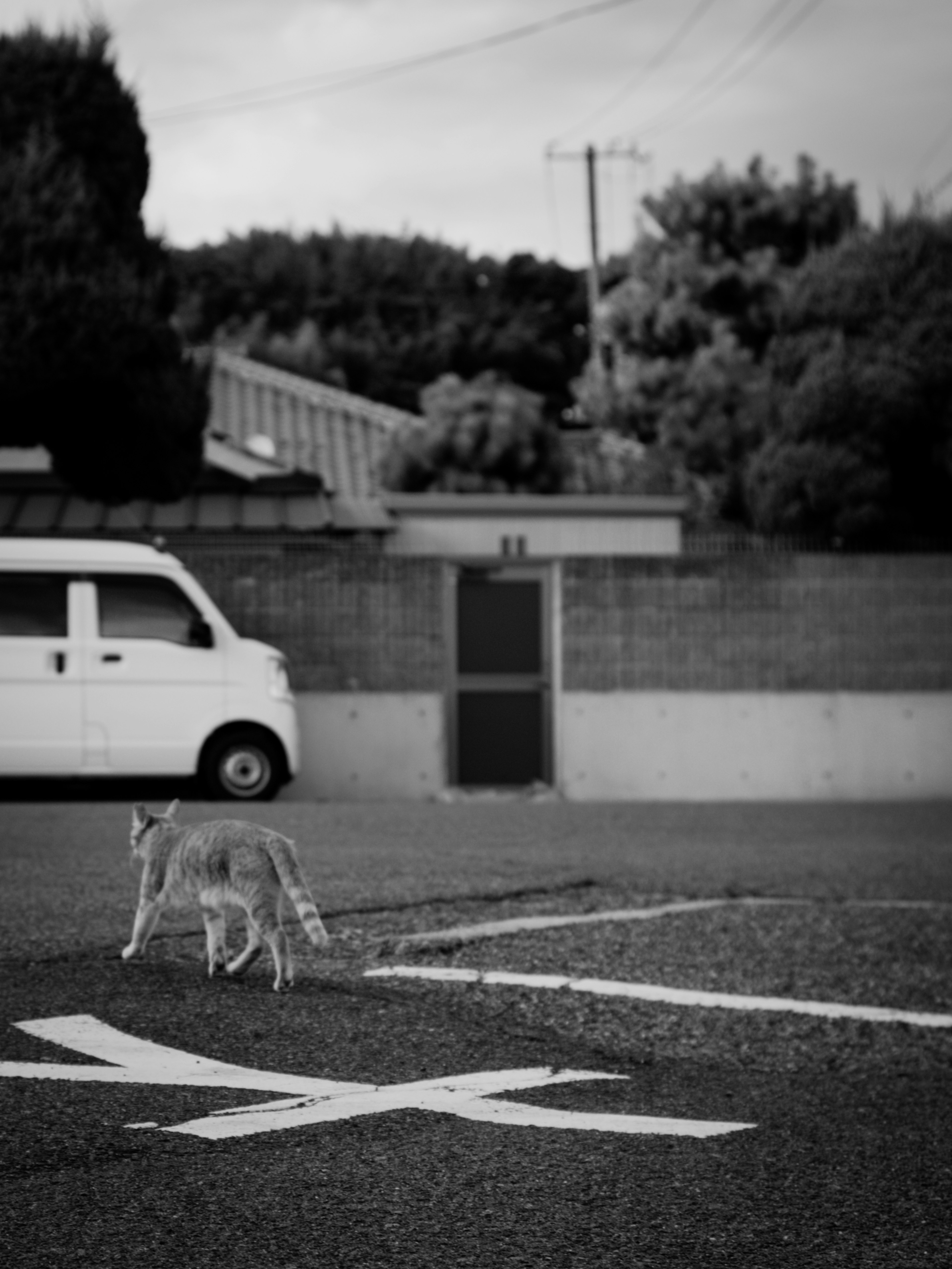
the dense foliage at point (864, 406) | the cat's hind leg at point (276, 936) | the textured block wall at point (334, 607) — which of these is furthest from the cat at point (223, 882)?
the dense foliage at point (864, 406)

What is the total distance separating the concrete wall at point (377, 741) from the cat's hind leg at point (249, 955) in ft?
34.0

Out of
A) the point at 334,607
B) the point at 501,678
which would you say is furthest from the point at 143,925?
the point at 501,678

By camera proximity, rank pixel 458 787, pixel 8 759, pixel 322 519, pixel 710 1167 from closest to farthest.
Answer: pixel 710 1167, pixel 8 759, pixel 458 787, pixel 322 519

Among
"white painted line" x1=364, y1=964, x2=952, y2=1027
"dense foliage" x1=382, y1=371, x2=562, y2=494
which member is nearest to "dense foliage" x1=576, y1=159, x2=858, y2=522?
"dense foliage" x1=382, y1=371, x2=562, y2=494

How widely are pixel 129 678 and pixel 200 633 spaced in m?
0.69

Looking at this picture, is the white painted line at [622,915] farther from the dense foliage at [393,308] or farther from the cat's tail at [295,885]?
the dense foliage at [393,308]

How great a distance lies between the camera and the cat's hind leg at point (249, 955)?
6551 millimetres

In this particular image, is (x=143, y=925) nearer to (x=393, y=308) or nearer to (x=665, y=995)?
(x=665, y=995)

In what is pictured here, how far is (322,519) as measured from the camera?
20984mm

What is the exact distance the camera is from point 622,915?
8.84 m

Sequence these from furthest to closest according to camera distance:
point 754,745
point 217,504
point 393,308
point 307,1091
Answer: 1. point 393,308
2. point 217,504
3. point 754,745
4. point 307,1091

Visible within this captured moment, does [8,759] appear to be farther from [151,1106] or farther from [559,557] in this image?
[151,1106]

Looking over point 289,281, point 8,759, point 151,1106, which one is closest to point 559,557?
point 8,759

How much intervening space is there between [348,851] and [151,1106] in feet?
19.8
